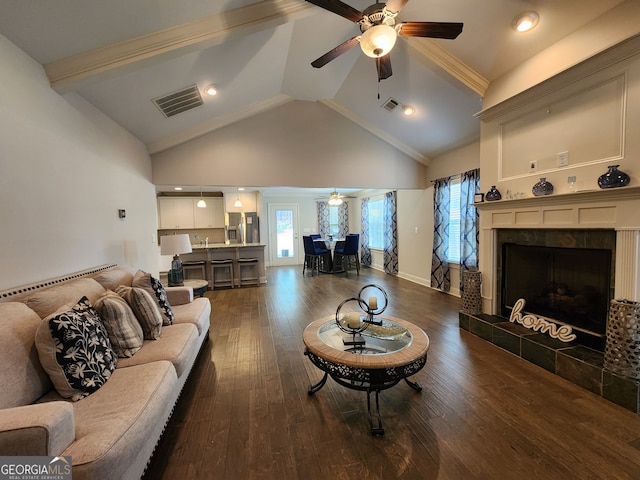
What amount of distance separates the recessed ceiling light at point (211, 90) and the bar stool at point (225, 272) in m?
3.44

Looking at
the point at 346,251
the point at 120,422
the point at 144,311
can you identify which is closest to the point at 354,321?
the point at 120,422

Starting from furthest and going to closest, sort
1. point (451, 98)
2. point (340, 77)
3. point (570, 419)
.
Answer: point (340, 77) < point (451, 98) < point (570, 419)

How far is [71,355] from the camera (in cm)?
145

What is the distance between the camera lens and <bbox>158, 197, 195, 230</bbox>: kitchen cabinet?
741 centimetres

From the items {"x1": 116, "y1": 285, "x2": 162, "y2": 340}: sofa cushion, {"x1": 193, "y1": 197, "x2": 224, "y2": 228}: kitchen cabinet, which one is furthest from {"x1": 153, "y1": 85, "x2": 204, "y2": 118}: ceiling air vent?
{"x1": 193, "y1": 197, "x2": 224, "y2": 228}: kitchen cabinet

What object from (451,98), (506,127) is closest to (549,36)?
(506,127)

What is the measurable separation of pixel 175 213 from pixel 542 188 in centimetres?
773

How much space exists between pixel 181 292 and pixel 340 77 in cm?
371

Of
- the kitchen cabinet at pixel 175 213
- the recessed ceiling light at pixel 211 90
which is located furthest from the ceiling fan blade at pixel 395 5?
the kitchen cabinet at pixel 175 213

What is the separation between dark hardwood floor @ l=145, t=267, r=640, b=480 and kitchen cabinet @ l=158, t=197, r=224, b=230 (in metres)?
5.39

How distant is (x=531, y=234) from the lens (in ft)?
9.70

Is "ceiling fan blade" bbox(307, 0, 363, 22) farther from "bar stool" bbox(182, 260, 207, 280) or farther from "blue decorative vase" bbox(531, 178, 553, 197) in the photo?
"bar stool" bbox(182, 260, 207, 280)

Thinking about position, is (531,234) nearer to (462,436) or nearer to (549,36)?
(549,36)

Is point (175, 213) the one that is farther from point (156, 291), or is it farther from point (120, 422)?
point (120, 422)
